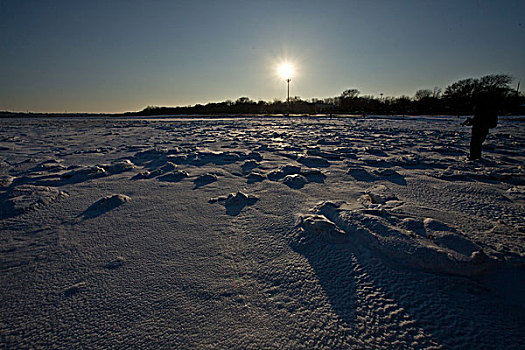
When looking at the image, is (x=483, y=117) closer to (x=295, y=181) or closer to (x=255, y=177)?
(x=295, y=181)

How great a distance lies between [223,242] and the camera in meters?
1.33

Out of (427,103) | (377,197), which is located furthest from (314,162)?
(427,103)

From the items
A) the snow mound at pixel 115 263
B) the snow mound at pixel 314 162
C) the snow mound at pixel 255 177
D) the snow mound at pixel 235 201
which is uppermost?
the snow mound at pixel 314 162

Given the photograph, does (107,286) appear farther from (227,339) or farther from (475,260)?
(475,260)

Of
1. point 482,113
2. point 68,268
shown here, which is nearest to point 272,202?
point 68,268

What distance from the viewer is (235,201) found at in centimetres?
191

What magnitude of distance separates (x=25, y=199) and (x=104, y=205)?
681mm

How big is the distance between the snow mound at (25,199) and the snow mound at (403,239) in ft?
7.12

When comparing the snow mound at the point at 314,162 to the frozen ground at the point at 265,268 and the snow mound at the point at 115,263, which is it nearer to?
the frozen ground at the point at 265,268

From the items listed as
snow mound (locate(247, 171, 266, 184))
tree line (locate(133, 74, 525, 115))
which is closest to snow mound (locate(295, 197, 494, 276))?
snow mound (locate(247, 171, 266, 184))

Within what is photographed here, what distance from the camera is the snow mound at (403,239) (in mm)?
1025

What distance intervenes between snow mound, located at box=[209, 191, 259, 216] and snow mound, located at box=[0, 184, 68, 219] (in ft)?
4.70

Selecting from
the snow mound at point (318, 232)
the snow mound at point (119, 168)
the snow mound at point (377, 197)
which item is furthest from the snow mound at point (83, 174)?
the snow mound at point (377, 197)

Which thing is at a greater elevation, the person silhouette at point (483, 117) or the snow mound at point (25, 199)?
the person silhouette at point (483, 117)
